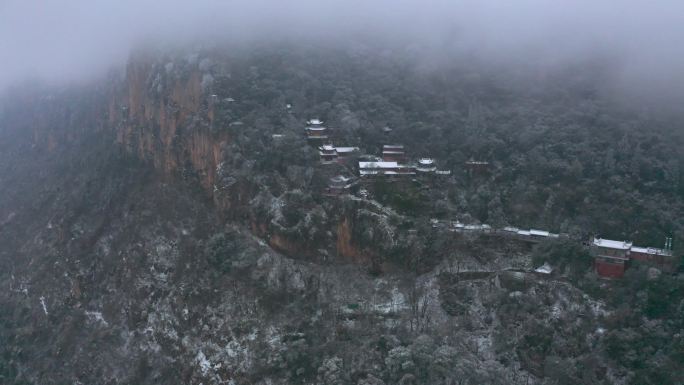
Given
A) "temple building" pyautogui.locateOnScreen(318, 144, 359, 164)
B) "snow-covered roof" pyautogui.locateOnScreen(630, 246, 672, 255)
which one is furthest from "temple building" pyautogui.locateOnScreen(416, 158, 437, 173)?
"snow-covered roof" pyautogui.locateOnScreen(630, 246, 672, 255)

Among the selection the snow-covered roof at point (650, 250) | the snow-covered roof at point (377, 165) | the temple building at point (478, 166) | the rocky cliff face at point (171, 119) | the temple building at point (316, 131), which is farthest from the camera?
the temple building at point (316, 131)

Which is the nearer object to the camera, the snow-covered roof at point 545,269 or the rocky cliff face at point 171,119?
the snow-covered roof at point 545,269

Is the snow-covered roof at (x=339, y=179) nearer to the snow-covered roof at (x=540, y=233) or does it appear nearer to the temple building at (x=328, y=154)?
the temple building at (x=328, y=154)

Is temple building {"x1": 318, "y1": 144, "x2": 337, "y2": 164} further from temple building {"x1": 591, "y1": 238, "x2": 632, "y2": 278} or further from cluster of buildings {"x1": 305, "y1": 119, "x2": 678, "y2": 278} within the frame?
temple building {"x1": 591, "y1": 238, "x2": 632, "y2": 278}

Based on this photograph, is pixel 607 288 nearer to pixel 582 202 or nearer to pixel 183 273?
pixel 582 202

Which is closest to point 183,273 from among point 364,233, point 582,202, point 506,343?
point 364,233

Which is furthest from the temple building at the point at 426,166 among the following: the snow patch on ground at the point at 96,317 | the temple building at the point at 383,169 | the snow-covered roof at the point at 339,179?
the snow patch on ground at the point at 96,317

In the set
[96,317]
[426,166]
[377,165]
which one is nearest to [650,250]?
[426,166]

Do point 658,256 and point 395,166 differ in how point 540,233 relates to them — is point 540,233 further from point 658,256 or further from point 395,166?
point 395,166
